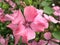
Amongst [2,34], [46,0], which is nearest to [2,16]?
[2,34]

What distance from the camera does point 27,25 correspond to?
0.52 m

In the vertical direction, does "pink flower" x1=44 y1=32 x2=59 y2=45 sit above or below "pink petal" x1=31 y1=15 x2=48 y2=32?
below

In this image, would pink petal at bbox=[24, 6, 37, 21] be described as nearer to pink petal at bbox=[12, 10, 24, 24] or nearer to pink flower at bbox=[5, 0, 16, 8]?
pink petal at bbox=[12, 10, 24, 24]

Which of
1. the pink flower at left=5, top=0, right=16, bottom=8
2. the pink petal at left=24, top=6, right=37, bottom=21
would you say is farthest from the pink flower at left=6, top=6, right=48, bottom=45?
the pink flower at left=5, top=0, right=16, bottom=8

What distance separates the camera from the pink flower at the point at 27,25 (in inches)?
19.5

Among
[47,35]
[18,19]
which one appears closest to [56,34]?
[47,35]

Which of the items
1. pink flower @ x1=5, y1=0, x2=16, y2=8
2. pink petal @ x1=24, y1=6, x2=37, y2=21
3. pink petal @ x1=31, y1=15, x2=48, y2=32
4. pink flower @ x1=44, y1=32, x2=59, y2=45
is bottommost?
pink flower @ x1=44, y1=32, x2=59, y2=45

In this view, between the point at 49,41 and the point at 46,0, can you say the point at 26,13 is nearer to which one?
the point at 49,41

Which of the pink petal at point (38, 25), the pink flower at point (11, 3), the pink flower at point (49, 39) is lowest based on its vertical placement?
the pink flower at point (49, 39)

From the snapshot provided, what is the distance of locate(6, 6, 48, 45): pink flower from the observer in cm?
50

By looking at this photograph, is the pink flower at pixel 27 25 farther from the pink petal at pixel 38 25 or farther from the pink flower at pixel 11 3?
the pink flower at pixel 11 3

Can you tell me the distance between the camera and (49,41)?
0.58 meters

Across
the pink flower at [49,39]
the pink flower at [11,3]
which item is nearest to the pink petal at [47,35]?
the pink flower at [49,39]

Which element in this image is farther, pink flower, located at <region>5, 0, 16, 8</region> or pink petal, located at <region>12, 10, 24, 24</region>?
pink flower, located at <region>5, 0, 16, 8</region>
